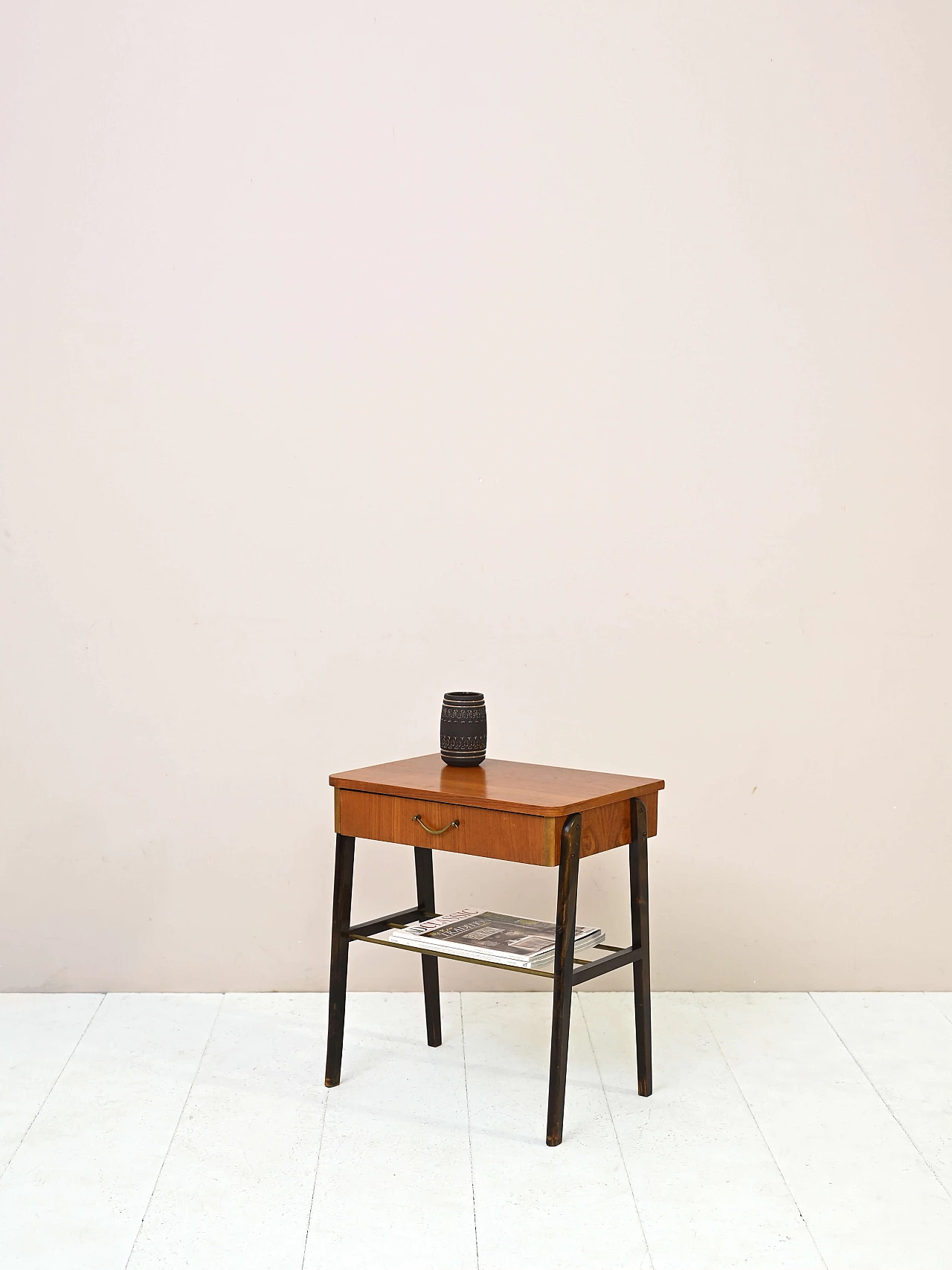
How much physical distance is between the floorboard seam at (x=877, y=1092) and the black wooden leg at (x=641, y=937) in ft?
1.63

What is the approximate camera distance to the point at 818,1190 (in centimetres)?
223

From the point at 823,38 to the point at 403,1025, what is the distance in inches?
106

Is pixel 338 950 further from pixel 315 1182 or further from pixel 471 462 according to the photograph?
pixel 471 462

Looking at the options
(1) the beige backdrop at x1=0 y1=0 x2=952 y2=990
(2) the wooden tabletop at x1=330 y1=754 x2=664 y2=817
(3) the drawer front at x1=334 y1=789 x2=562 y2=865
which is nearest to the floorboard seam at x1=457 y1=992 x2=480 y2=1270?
(1) the beige backdrop at x1=0 y1=0 x2=952 y2=990

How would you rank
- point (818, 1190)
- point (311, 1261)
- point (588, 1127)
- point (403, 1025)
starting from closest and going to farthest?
point (311, 1261)
point (818, 1190)
point (588, 1127)
point (403, 1025)

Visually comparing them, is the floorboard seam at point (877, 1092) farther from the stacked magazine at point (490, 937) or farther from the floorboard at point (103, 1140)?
the floorboard at point (103, 1140)

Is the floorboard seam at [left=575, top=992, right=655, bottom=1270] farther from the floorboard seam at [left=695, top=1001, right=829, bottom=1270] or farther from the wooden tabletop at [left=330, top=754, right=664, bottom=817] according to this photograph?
the wooden tabletop at [left=330, top=754, right=664, bottom=817]

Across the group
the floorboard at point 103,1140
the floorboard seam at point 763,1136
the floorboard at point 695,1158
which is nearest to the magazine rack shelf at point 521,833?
the floorboard at point 695,1158

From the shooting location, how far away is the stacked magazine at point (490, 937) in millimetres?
2422

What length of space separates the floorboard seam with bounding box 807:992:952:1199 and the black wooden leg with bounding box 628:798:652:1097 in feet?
1.63

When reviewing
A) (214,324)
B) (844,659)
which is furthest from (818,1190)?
(214,324)

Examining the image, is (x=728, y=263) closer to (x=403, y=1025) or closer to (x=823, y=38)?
(x=823, y=38)

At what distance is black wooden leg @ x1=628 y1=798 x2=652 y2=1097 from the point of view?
A: 8.46 ft

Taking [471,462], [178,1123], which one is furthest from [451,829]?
[471,462]
